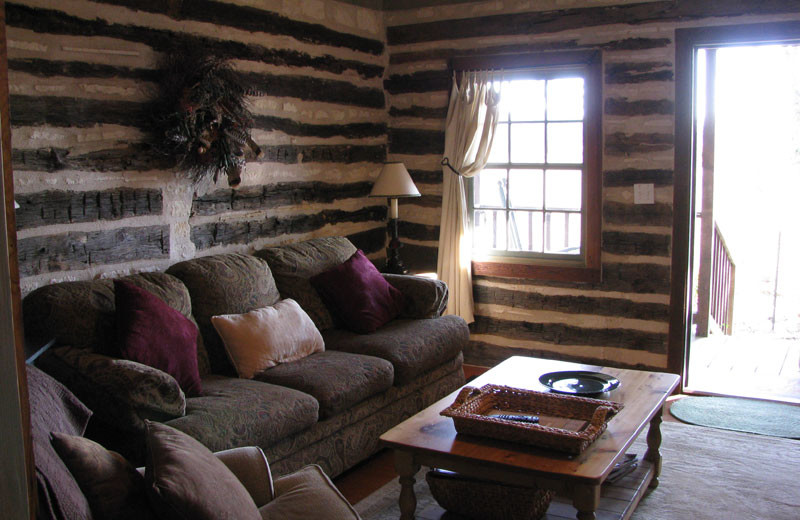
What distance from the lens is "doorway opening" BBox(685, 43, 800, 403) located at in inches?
242

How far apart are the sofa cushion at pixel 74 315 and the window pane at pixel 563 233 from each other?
3.13 meters

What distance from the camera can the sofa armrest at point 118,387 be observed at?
112 inches

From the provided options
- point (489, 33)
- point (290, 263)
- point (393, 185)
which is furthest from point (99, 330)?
point (489, 33)

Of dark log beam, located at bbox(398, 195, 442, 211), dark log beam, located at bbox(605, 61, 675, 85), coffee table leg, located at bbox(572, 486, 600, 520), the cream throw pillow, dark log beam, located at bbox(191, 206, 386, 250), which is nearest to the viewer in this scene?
coffee table leg, located at bbox(572, 486, 600, 520)

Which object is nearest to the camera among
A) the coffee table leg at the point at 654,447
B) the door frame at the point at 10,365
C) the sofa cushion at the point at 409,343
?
the door frame at the point at 10,365

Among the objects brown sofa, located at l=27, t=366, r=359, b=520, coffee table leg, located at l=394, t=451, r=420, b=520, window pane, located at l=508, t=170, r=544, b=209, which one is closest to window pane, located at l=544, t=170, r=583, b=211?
window pane, located at l=508, t=170, r=544, b=209

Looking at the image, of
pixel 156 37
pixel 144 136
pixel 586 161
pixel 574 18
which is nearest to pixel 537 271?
pixel 586 161

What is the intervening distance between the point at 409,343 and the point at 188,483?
2448mm

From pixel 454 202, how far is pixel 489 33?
125cm

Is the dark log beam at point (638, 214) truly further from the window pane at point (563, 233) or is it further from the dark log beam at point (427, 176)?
the dark log beam at point (427, 176)

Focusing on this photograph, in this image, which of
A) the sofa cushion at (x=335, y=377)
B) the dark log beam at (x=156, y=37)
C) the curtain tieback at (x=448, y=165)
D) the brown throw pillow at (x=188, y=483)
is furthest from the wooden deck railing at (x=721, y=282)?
the brown throw pillow at (x=188, y=483)

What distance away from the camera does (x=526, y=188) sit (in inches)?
215

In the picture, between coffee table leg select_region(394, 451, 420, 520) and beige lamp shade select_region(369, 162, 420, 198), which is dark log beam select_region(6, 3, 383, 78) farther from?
coffee table leg select_region(394, 451, 420, 520)

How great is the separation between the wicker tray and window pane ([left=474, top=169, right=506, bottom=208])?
8.35 feet
